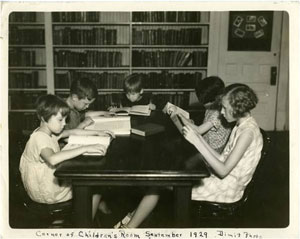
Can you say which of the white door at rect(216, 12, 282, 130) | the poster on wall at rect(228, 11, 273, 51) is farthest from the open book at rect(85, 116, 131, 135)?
the poster on wall at rect(228, 11, 273, 51)

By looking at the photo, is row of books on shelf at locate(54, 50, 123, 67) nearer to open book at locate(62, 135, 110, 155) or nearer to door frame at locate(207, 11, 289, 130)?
door frame at locate(207, 11, 289, 130)

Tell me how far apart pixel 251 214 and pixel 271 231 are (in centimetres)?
71

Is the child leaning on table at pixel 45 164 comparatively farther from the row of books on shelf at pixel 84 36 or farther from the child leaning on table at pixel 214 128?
the row of books on shelf at pixel 84 36

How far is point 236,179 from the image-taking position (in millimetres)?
1890

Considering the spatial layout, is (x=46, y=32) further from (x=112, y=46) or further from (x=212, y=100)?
(x=212, y=100)

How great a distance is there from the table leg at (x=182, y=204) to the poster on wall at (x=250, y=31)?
11.1ft

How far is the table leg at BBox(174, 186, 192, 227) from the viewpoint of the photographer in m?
1.63

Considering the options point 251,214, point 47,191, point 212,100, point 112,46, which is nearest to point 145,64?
point 112,46

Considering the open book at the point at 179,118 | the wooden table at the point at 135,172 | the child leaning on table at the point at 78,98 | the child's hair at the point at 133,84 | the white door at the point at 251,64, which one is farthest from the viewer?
the white door at the point at 251,64

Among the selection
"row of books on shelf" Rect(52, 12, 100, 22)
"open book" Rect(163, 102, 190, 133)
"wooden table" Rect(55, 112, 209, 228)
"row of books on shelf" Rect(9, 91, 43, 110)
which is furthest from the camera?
"row of books on shelf" Rect(9, 91, 43, 110)

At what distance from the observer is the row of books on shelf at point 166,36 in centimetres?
434

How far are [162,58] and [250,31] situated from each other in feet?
4.15

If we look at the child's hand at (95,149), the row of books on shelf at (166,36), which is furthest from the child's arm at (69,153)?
the row of books on shelf at (166,36)
